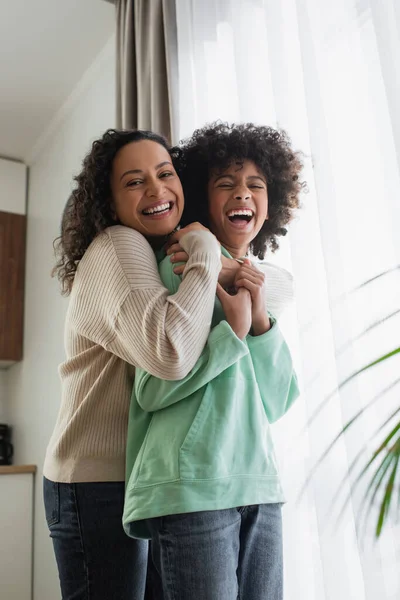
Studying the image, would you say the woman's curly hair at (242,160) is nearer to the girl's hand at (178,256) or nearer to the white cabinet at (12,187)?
the girl's hand at (178,256)

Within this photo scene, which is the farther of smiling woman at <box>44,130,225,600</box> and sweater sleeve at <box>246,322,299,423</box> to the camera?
sweater sleeve at <box>246,322,299,423</box>

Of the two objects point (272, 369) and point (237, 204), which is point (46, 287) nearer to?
point (237, 204)

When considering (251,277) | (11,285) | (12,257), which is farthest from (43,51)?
(251,277)

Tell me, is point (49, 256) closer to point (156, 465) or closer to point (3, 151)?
point (3, 151)

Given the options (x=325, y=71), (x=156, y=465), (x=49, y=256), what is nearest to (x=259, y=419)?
(x=156, y=465)

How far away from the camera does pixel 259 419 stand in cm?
105

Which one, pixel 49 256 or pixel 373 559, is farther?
pixel 49 256

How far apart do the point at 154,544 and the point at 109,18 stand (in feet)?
7.54

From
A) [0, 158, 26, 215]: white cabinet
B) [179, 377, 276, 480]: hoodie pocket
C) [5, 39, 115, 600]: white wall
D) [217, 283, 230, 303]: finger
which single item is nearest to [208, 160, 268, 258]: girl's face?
[217, 283, 230, 303]: finger

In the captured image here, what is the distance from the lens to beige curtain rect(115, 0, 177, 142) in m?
2.05

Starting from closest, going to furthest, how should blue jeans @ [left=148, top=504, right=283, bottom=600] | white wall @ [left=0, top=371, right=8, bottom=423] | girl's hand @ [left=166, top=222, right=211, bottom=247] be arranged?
blue jeans @ [left=148, top=504, right=283, bottom=600]
girl's hand @ [left=166, top=222, right=211, bottom=247]
white wall @ [left=0, top=371, right=8, bottom=423]

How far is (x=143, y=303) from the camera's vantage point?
102cm

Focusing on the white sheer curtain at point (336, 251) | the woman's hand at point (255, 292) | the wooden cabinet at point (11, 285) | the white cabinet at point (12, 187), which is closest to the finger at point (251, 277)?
the woman's hand at point (255, 292)

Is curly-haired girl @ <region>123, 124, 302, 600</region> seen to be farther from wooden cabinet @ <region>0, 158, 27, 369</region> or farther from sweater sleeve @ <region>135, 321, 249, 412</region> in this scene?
wooden cabinet @ <region>0, 158, 27, 369</region>
